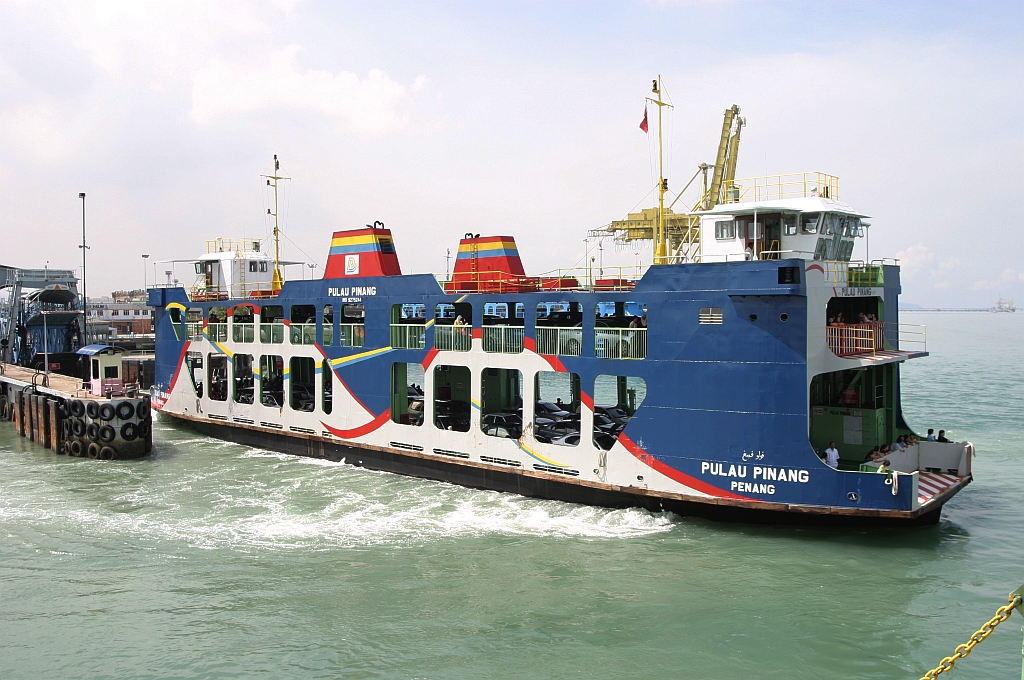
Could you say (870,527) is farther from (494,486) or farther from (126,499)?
(126,499)

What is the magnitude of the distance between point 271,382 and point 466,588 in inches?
653

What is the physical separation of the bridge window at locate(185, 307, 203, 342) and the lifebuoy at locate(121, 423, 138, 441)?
16.0 feet

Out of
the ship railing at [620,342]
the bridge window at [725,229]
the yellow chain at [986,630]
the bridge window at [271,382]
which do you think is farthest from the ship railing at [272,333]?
the yellow chain at [986,630]

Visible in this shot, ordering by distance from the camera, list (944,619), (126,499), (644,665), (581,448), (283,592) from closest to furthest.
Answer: (644,665)
(944,619)
(283,592)
(581,448)
(126,499)

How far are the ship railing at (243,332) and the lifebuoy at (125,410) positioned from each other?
13.0ft

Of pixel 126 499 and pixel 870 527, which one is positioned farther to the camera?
pixel 126 499

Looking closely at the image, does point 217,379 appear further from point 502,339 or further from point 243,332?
point 502,339

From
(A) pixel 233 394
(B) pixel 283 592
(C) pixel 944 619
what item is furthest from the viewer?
(A) pixel 233 394

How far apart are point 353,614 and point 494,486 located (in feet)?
24.2

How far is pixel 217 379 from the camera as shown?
30.9 m

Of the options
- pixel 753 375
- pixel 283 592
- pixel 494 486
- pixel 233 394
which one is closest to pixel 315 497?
pixel 494 486

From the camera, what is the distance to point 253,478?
72.4 feet

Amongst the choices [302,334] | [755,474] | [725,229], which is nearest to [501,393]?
[302,334]

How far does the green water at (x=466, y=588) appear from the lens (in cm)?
1172
